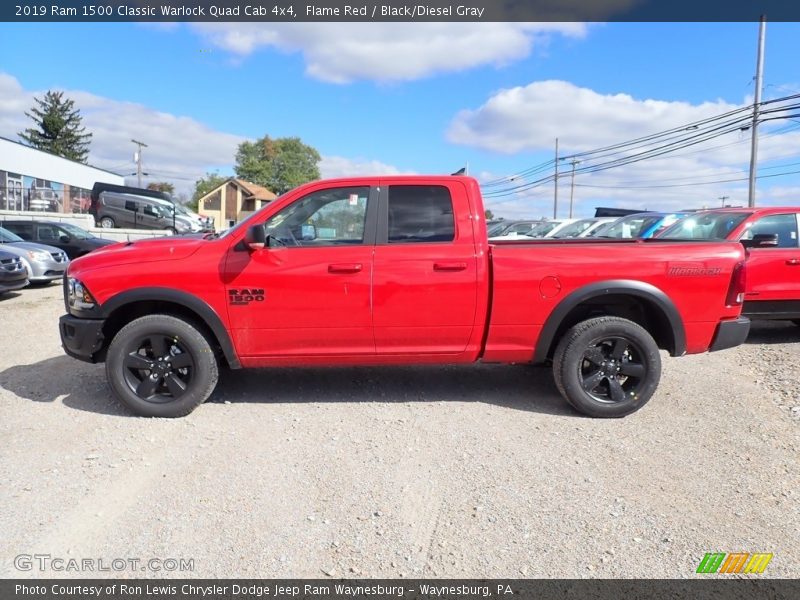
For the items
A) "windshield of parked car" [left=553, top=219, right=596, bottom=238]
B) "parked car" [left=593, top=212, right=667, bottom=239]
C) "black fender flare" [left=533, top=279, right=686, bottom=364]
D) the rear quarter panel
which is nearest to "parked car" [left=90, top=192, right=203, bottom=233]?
"windshield of parked car" [left=553, top=219, right=596, bottom=238]

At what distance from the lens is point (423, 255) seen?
421cm

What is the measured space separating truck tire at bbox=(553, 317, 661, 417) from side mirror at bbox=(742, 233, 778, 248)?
3.17 m

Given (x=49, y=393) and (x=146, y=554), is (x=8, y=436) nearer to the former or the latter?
(x=49, y=393)

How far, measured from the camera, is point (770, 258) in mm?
6430

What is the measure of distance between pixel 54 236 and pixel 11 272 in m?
5.91

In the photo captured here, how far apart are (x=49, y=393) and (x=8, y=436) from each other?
37.6 inches

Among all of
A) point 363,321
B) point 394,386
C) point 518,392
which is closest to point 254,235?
point 363,321

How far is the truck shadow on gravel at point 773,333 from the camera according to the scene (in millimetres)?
6952

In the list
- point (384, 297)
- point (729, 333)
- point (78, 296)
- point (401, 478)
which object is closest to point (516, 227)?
point (729, 333)

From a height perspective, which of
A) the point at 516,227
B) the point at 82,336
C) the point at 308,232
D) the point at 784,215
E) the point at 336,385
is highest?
the point at 516,227

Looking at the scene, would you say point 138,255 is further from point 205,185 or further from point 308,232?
point 205,185

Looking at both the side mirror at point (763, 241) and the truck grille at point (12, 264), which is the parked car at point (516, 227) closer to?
the side mirror at point (763, 241)

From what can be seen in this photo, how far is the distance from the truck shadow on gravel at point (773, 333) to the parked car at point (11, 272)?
11.9m

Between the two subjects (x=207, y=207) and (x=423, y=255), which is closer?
(x=423, y=255)
